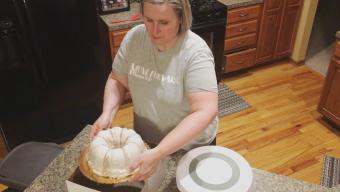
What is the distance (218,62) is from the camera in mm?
3129

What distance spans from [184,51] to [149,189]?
47 centimetres

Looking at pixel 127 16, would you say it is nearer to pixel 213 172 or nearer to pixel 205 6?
pixel 205 6

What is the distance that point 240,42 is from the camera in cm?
321

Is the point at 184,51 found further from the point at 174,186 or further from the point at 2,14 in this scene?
the point at 2,14

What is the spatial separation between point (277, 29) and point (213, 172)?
8.70 feet

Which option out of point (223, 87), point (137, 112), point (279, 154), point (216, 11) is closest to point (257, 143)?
point (279, 154)

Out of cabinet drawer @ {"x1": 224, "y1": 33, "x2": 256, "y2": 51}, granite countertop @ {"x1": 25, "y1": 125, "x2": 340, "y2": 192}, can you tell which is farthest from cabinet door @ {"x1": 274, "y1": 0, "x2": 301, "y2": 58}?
granite countertop @ {"x1": 25, "y1": 125, "x2": 340, "y2": 192}

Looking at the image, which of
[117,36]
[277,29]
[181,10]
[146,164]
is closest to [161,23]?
[181,10]

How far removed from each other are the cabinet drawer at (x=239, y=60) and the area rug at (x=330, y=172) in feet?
4.06

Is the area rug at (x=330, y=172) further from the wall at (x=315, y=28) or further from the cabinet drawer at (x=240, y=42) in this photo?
the wall at (x=315, y=28)

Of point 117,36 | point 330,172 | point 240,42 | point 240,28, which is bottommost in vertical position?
point 330,172

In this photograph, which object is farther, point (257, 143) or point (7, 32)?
point (257, 143)

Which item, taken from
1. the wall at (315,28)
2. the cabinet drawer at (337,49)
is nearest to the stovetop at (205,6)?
the cabinet drawer at (337,49)

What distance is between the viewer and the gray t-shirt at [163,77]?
1.12m
